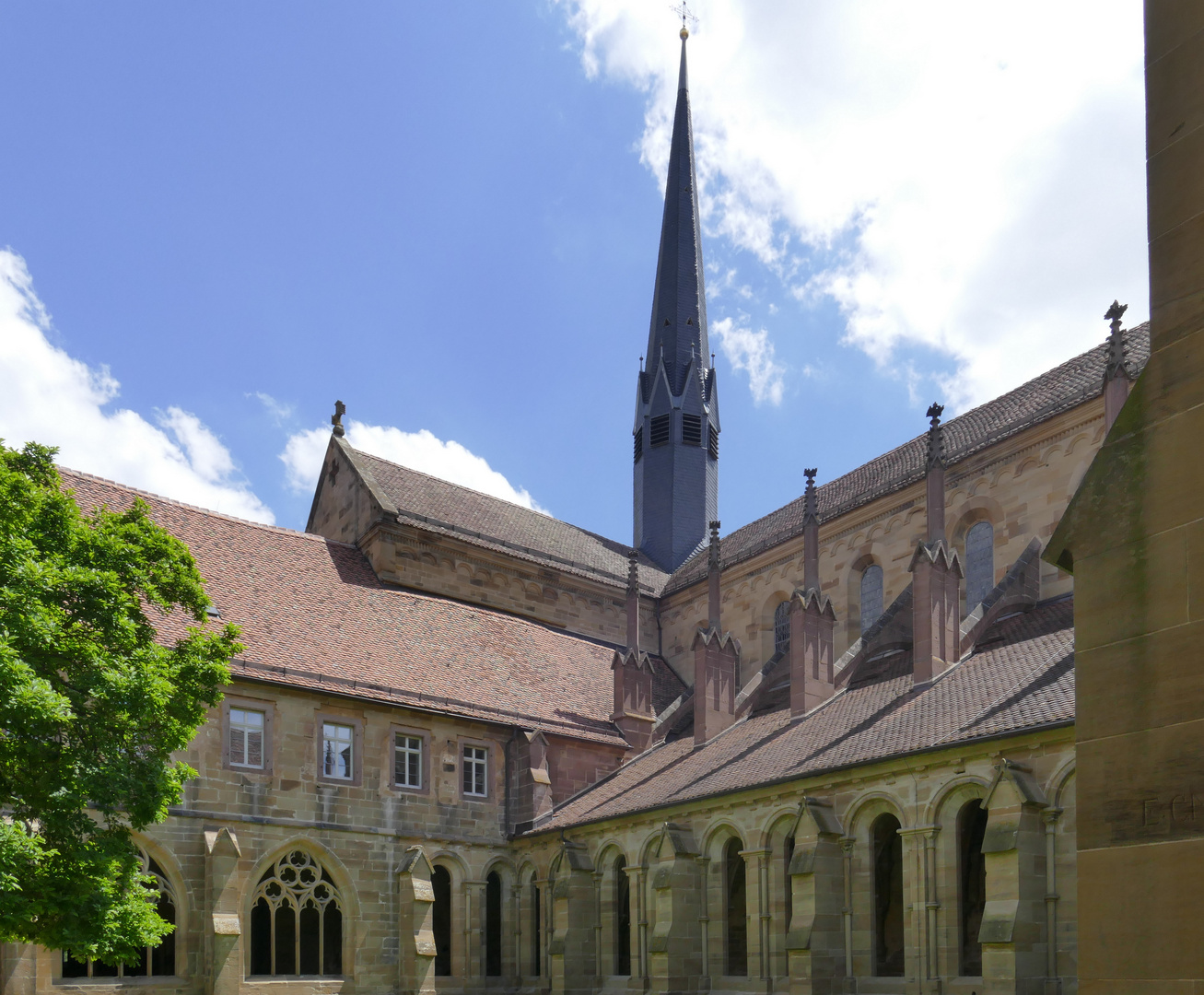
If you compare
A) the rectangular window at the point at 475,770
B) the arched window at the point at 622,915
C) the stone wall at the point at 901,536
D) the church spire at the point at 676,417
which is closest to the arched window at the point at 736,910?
the arched window at the point at 622,915

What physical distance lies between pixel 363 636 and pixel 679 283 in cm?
2200

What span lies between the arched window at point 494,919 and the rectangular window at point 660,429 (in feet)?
61.3

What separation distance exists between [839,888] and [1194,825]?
557 inches

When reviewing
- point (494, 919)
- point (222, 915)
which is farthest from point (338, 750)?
point (494, 919)

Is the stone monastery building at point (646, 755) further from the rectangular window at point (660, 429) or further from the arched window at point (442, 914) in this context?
the rectangular window at point (660, 429)

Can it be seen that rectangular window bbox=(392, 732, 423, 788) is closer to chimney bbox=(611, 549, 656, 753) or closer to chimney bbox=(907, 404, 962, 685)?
chimney bbox=(611, 549, 656, 753)

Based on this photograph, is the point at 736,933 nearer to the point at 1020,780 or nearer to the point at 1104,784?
the point at 1020,780

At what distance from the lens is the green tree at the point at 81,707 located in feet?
47.6

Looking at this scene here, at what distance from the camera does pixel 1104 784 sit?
712 cm

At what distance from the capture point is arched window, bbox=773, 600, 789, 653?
32.3 meters

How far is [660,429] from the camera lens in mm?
42375

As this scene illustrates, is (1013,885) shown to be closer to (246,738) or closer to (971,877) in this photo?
(971,877)

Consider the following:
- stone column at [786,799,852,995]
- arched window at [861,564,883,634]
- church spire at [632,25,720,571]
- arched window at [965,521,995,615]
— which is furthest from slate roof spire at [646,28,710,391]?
stone column at [786,799,852,995]

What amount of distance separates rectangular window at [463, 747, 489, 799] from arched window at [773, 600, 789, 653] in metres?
8.73
